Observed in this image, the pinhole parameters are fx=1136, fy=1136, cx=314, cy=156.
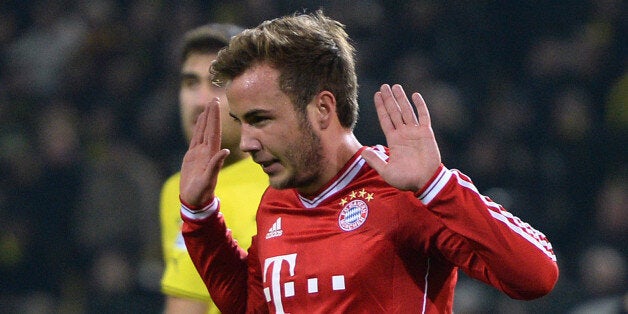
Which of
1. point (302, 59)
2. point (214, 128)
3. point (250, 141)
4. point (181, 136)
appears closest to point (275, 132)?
point (250, 141)

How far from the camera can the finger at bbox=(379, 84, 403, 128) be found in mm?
2541

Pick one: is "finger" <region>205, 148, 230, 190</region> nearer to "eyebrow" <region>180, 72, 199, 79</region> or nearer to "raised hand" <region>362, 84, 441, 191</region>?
"raised hand" <region>362, 84, 441, 191</region>

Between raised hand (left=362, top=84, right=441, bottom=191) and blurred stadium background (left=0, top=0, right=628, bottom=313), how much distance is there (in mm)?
3631

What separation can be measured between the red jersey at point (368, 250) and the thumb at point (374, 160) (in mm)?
115

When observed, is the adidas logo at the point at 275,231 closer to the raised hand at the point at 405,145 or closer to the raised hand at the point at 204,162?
the raised hand at the point at 204,162

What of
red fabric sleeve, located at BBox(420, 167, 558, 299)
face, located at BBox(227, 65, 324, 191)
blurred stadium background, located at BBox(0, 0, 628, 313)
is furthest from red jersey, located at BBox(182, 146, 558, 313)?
blurred stadium background, located at BBox(0, 0, 628, 313)

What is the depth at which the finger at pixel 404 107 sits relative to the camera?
253cm

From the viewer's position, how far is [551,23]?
7000mm

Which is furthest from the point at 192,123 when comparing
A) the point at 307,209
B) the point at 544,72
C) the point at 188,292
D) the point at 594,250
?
the point at 544,72

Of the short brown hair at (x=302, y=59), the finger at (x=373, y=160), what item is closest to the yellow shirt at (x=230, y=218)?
the short brown hair at (x=302, y=59)

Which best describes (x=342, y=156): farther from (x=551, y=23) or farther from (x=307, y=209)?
(x=551, y=23)

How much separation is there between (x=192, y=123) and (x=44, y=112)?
3.82 metres

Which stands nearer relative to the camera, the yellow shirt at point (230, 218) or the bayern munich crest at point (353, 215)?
the bayern munich crest at point (353, 215)

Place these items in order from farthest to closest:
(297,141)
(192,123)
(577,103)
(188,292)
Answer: (577,103) → (192,123) → (188,292) → (297,141)
